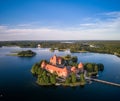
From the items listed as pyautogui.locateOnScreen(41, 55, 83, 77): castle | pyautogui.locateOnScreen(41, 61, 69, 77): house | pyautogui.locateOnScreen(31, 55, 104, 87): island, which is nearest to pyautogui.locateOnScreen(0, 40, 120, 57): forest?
pyautogui.locateOnScreen(31, 55, 104, 87): island

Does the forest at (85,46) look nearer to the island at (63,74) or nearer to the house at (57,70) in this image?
the island at (63,74)

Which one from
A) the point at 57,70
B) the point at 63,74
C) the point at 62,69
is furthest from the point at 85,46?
the point at 63,74

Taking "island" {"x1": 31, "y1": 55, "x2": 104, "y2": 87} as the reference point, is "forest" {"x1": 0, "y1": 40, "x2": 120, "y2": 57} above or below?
above

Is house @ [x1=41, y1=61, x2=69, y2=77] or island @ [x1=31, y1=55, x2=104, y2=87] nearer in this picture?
island @ [x1=31, y1=55, x2=104, y2=87]

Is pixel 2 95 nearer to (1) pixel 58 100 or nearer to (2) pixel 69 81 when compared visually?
(1) pixel 58 100

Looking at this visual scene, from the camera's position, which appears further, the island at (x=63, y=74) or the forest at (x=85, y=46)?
the forest at (x=85, y=46)

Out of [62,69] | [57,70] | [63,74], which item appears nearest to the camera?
[63,74]

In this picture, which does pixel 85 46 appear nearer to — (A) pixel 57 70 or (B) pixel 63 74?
(A) pixel 57 70

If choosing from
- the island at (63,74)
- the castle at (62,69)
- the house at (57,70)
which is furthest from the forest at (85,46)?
the house at (57,70)

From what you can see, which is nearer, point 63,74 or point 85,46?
point 63,74

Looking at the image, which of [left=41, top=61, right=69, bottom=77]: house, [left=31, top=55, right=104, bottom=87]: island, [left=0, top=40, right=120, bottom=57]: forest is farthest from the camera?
[left=0, top=40, right=120, bottom=57]: forest

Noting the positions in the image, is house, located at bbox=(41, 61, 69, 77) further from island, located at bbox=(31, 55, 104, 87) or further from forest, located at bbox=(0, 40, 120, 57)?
forest, located at bbox=(0, 40, 120, 57)
